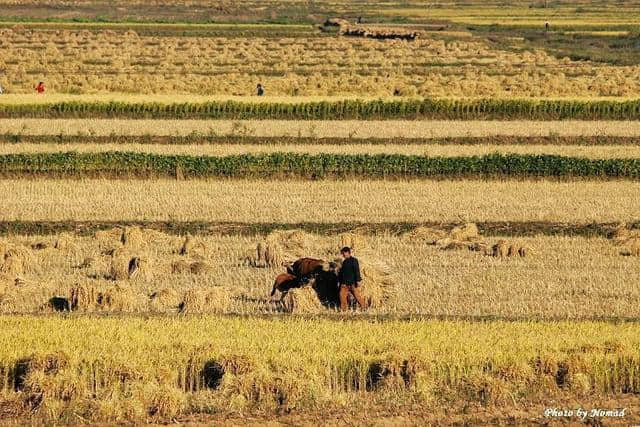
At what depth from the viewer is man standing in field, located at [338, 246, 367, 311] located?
22.1m

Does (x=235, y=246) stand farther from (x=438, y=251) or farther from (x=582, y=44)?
(x=582, y=44)

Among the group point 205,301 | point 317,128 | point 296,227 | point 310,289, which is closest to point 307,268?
point 310,289

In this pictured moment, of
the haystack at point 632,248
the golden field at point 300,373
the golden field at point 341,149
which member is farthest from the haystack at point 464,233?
the golden field at point 341,149

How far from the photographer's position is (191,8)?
489ft

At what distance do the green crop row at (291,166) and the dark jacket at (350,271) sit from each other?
15.7 m

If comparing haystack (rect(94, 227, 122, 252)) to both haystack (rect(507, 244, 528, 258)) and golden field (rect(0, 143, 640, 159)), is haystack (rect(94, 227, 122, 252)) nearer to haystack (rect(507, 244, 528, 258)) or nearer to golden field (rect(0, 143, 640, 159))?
haystack (rect(507, 244, 528, 258))

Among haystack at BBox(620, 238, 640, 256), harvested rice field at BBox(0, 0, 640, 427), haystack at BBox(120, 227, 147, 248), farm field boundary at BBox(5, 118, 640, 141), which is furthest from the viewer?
farm field boundary at BBox(5, 118, 640, 141)

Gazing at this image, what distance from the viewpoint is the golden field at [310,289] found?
886 inches

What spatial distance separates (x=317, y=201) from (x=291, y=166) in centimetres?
375

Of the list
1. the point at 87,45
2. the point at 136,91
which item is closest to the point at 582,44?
the point at 87,45

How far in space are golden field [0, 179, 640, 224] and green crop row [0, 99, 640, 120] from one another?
1278cm

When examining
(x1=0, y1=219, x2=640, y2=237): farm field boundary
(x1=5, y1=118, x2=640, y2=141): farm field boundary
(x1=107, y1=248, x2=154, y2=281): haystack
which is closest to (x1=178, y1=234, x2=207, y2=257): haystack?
(x1=107, y1=248, x2=154, y2=281): haystack

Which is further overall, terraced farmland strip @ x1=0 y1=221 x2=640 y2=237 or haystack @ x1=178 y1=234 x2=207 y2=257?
terraced farmland strip @ x1=0 y1=221 x2=640 y2=237

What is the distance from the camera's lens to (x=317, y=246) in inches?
1141
